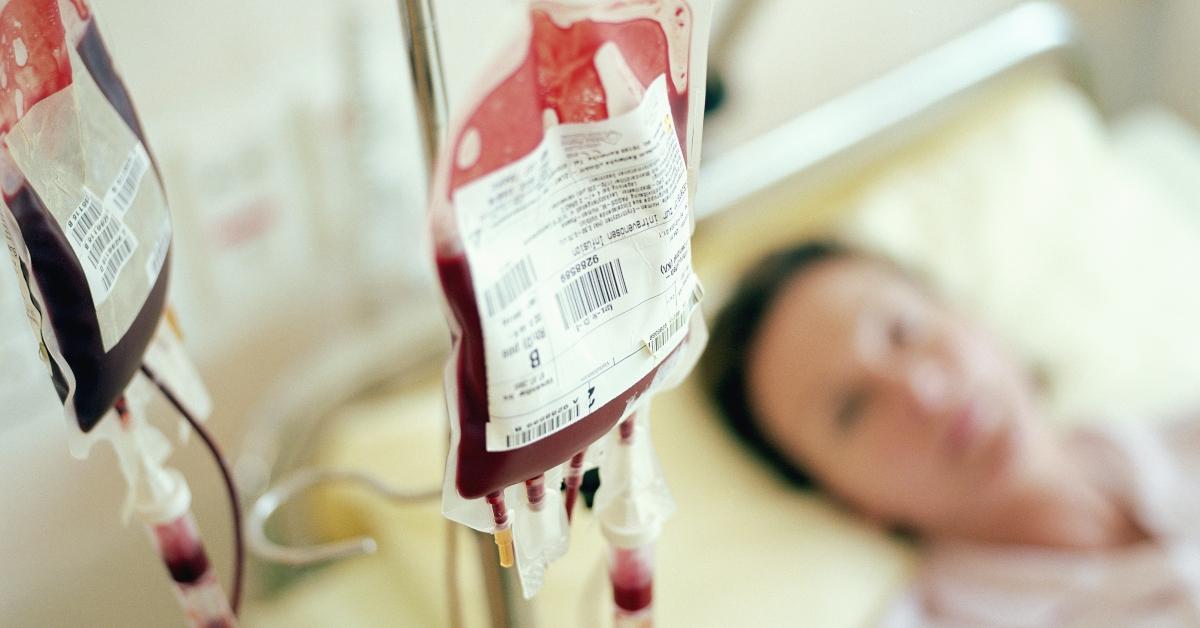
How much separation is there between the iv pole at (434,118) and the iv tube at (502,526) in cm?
4

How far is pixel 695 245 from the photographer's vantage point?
50 cm

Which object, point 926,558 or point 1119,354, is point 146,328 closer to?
point 926,558

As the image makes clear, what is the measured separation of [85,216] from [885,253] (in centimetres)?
87

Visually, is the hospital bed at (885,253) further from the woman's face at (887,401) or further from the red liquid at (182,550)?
the red liquid at (182,550)

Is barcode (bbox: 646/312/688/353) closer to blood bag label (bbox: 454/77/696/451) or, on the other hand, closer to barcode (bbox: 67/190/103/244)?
blood bag label (bbox: 454/77/696/451)

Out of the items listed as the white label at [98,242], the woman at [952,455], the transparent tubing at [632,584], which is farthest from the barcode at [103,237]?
the woman at [952,455]

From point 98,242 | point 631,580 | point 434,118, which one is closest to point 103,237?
point 98,242

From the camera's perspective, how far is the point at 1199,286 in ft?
3.58

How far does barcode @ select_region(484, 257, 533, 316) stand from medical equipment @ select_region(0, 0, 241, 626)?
15cm

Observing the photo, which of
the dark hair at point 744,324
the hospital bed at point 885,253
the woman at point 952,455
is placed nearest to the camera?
the hospital bed at point 885,253

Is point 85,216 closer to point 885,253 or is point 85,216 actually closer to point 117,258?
point 117,258

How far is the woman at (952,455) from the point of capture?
2.84ft

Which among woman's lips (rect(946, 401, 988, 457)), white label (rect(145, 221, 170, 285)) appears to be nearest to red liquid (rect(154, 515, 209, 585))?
white label (rect(145, 221, 170, 285))

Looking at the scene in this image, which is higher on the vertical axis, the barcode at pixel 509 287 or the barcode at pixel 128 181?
the barcode at pixel 128 181
